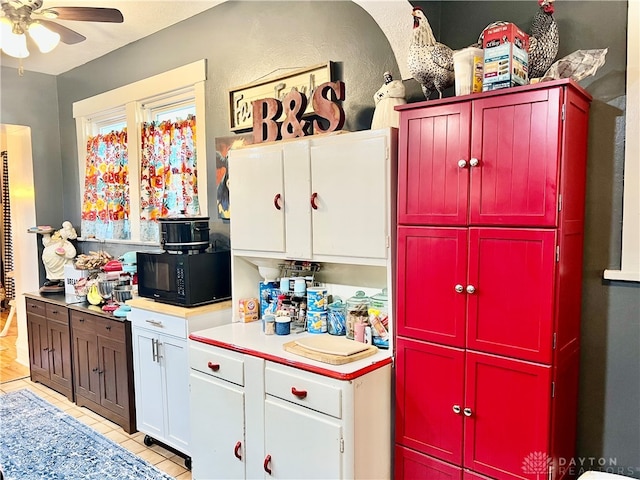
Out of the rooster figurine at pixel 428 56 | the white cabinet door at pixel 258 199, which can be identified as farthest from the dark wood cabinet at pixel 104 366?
the rooster figurine at pixel 428 56

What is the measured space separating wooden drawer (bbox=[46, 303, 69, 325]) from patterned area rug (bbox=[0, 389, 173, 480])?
661mm

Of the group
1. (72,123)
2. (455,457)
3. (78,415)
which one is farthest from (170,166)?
(455,457)

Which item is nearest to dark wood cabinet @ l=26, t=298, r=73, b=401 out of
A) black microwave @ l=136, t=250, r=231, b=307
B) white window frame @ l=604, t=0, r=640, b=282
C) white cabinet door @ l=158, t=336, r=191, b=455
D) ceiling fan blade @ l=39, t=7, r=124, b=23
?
black microwave @ l=136, t=250, r=231, b=307

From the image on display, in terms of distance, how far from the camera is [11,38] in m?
2.59

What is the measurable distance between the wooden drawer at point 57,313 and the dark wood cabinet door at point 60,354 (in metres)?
0.03

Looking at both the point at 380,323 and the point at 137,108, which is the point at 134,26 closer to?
the point at 137,108

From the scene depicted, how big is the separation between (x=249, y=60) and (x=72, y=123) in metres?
2.39

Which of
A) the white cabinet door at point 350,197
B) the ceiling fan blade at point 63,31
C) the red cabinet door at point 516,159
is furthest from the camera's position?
the ceiling fan blade at point 63,31

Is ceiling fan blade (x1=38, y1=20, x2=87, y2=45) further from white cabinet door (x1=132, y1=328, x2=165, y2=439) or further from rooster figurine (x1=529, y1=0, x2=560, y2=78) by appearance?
rooster figurine (x1=529, y1=0, x2=560, y2=78)

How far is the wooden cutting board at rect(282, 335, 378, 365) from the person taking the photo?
1.88 metres

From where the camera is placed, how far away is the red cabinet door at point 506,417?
5.27 feet

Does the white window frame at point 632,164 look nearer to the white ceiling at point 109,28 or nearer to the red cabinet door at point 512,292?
the red cabinet door at point 512,292

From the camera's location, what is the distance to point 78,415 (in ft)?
11.0

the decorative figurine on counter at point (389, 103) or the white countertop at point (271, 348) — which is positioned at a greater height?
the decorative figurine on counter at point (389, 103)
